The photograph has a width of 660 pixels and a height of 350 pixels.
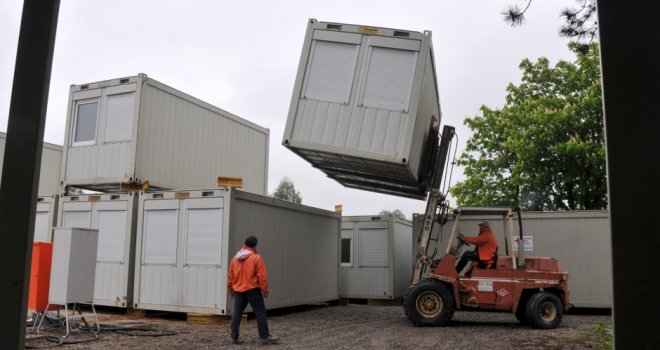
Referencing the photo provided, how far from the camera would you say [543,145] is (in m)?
22.4

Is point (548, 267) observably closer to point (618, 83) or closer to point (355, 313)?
point (355, 313)

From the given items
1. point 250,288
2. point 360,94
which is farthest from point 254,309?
point 360,94

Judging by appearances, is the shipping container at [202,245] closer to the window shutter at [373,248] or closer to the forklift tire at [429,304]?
the forklift tire at [429,304]

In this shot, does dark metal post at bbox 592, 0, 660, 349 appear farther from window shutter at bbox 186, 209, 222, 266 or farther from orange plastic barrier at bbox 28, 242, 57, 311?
window shutter at bbox 186, 209, 222, 266

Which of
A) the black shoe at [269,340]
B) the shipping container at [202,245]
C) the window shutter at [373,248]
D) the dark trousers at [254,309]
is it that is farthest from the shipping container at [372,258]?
the dark trousers at [254,309]

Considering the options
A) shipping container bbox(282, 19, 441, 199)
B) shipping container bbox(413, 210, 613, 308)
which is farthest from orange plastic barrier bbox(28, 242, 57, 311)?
shipping container bbox(413, 210, 613, 308)

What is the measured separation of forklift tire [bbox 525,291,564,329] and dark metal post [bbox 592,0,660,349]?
9471 millimetres

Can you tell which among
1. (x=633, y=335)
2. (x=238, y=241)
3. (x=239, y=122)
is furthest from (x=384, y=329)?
(x=633, y=335)

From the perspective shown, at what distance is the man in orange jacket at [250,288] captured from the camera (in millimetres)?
8719

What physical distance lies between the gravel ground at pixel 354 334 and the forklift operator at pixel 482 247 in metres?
1.26

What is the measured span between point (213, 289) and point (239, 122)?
618 cm

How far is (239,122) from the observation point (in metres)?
15.9

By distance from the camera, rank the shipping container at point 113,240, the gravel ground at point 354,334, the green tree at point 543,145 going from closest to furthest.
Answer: the gravel ground at point 354,334 < the shipping container at point 113,240 < the green tree at point 543,145

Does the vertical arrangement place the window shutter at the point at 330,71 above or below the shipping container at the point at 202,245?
above
